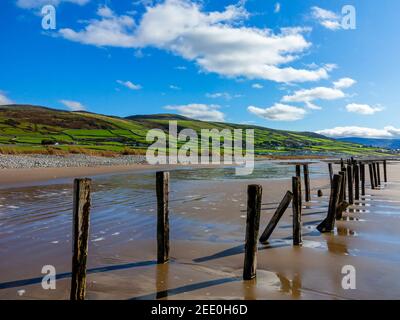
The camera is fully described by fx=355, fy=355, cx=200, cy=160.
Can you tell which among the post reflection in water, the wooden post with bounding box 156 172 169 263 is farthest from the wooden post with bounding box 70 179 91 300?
the wooden post with bounding box 156 172 169 263

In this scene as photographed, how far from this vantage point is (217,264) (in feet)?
28.1

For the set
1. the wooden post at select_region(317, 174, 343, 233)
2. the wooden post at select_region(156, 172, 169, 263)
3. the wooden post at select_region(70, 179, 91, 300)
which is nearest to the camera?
the wooden post at select_region(70, 179, 91, 300)

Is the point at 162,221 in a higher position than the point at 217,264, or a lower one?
higher

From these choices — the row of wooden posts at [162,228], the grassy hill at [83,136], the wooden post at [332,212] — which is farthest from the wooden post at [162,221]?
the grassy hill at [83,136]

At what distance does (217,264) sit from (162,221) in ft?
5.56

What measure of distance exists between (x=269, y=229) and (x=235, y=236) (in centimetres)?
120

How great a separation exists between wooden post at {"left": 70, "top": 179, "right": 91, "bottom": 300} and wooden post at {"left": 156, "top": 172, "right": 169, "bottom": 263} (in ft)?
7.42

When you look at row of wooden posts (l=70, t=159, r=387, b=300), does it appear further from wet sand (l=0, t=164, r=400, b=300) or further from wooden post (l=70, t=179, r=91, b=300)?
wet sand (l=0, t=164, r=400, b=300)

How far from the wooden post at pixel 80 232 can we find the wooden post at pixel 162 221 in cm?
226

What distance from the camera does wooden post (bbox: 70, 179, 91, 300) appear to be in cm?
646

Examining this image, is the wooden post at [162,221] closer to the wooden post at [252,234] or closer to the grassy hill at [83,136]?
the wooden post at [252,234]

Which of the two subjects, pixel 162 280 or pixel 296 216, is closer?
pixel 162 280

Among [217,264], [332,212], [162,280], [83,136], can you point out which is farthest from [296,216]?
[83,136]

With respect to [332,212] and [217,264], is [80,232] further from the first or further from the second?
[332,212]
